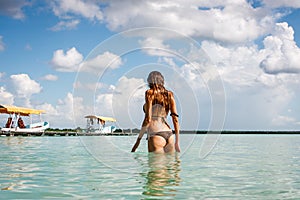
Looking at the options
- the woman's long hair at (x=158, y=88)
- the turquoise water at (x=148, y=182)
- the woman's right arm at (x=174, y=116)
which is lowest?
the turquoise water at (x=148, y=182)

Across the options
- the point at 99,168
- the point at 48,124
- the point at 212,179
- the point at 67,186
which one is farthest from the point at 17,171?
the point at 48,124

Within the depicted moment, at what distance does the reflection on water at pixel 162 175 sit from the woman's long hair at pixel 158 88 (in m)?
1.21

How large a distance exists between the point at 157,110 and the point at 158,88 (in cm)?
46

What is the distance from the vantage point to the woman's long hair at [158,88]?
816 cm

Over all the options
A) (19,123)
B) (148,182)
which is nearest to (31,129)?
(19,123)

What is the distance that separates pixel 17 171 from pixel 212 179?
3.91 m

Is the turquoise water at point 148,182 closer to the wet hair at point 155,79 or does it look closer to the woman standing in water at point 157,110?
the woman standing in water at point 157,110

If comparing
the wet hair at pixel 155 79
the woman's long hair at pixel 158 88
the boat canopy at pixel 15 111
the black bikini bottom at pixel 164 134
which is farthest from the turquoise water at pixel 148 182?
the boat canopy at pixel 15 111

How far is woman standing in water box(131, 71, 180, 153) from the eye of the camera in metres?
8.14

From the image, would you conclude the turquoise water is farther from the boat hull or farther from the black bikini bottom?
the boat hull

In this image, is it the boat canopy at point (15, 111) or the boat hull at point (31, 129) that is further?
the boat hull at point (31, 129)

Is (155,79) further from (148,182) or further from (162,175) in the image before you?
(148,182)

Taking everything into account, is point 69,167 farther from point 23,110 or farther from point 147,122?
point 23,110

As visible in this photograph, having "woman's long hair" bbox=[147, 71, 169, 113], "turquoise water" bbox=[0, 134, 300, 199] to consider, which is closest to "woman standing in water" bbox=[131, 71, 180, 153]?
"woman's long hair" bbox=[147, 71, 169, 113]
